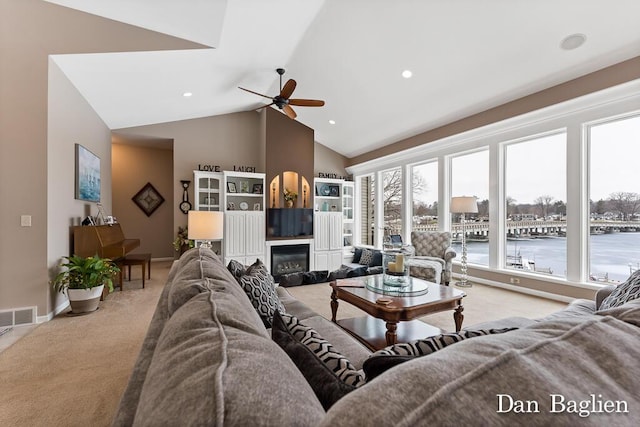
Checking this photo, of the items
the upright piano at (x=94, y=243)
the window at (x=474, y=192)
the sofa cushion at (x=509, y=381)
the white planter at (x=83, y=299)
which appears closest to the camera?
the sofa cushion at (x=509, y=381)

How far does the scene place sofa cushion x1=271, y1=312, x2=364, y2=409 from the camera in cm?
80

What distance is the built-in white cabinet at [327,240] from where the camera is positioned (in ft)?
22.6

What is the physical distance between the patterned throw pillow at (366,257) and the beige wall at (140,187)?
4841 mm

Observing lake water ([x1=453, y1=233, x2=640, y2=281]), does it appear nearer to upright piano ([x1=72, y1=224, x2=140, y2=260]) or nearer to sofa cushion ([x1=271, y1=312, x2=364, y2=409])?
sofa cushion ([x1=271, y1=312, x2=364, y2=409])

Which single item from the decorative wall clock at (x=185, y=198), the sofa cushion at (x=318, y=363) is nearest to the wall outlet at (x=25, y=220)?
the decorative wall clock at (x=185, y=198)

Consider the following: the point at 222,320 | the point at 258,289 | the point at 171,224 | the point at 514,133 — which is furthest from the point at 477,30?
the point at 171,224

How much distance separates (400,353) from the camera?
0.86 meters

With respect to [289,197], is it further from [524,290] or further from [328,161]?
[524,290]

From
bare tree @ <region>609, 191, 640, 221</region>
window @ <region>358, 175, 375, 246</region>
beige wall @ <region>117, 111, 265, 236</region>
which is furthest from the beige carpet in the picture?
window @ <region>358, 175, 375, 246</region>

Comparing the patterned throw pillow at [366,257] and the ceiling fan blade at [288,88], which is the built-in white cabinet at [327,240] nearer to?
the patterned throw pillow at [366,257]

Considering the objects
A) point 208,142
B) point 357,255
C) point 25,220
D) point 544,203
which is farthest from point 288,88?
point 544,203

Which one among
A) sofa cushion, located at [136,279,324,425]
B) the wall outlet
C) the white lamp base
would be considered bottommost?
the white lamp base

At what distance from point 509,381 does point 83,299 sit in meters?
4.34

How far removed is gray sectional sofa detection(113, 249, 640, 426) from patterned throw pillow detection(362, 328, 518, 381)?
277mm
